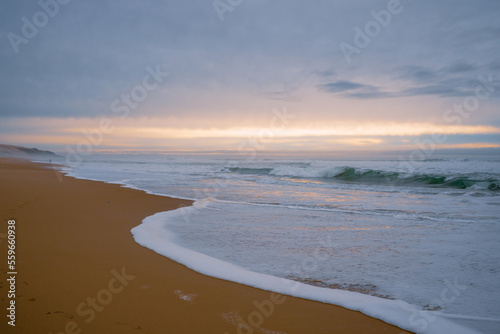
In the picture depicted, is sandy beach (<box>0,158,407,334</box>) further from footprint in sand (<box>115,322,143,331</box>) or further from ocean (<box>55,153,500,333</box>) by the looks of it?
ocean (<box>55,153,500,333</box>)

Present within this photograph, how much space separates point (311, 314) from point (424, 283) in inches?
64.0

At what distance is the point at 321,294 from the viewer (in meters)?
3.38

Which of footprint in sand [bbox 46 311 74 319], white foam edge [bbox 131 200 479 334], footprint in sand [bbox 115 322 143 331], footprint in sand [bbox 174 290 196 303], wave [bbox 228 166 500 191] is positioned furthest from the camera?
wave [bbox 228 166 500 191]

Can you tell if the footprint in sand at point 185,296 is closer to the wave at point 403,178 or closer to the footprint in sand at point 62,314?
the footprint in sand at point 62,314

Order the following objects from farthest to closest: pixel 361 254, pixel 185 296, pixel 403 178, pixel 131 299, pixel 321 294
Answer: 1. pixel 403 178
2. pixel 361 254
3. pixel 321 294
4. pixel 185 296
5. pixel 131 299

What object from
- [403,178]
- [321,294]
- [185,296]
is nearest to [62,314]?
[185,296]

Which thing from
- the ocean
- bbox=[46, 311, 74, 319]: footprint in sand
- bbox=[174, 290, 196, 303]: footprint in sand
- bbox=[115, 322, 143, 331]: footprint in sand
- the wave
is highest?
bbox=[46, 311, 74, 319]: footprint in sand

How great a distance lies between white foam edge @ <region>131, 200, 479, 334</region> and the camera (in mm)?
2846

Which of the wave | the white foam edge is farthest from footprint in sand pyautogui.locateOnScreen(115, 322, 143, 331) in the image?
the wave

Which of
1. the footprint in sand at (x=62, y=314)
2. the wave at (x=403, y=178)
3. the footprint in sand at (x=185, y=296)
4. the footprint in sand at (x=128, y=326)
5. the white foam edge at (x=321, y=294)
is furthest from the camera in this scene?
the wave at (x=403, y=178)

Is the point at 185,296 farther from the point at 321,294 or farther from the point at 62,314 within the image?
the point at 321,294

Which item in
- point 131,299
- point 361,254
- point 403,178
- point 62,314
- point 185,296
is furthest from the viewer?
point 403,178

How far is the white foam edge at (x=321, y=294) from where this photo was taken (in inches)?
112

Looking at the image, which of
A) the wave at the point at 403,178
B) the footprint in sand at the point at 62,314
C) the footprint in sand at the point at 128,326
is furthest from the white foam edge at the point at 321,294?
the wave at the point at 403,178
